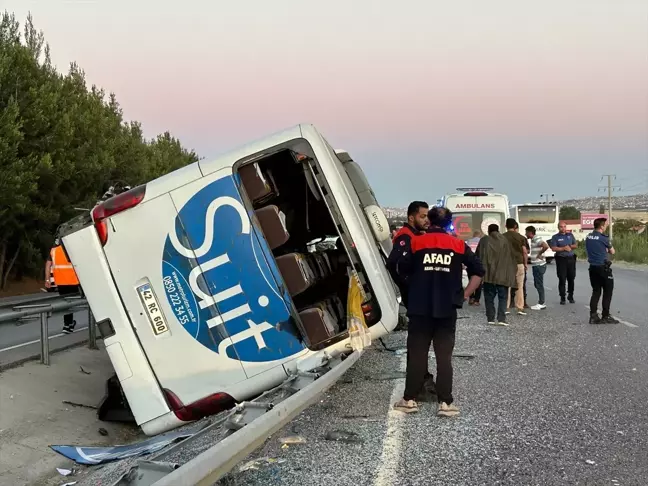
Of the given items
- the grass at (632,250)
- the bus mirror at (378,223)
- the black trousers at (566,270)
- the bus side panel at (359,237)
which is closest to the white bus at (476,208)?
the black trousers at (566,270)

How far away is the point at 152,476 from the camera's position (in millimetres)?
3334

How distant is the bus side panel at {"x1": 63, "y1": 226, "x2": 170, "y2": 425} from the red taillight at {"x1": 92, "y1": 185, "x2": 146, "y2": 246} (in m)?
0.06

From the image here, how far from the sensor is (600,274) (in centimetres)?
1123

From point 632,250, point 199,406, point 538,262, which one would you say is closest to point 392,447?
point 199,406

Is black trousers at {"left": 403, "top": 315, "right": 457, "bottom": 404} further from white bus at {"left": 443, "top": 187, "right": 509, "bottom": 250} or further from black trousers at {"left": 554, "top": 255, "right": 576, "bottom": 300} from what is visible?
white bus at {"left": 443, "top": 187, "right": 509, "bottom": 250}

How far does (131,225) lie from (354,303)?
1.88 meters

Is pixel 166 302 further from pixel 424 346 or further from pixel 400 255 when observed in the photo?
pixel 424 346

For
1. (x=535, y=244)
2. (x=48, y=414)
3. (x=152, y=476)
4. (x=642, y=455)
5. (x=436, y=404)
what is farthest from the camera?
(x=535, y=244)

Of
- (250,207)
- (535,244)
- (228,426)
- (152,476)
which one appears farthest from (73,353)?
(535,244)

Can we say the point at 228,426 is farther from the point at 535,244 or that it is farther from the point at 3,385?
the point at 535,244

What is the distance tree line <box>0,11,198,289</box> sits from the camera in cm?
1972

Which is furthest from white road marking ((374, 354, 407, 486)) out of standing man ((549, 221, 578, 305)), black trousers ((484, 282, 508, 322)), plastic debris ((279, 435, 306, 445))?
standing man ((549, 221, 578, 305))

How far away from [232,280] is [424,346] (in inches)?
71.4

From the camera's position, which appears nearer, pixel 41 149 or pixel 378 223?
pixel 378 223
